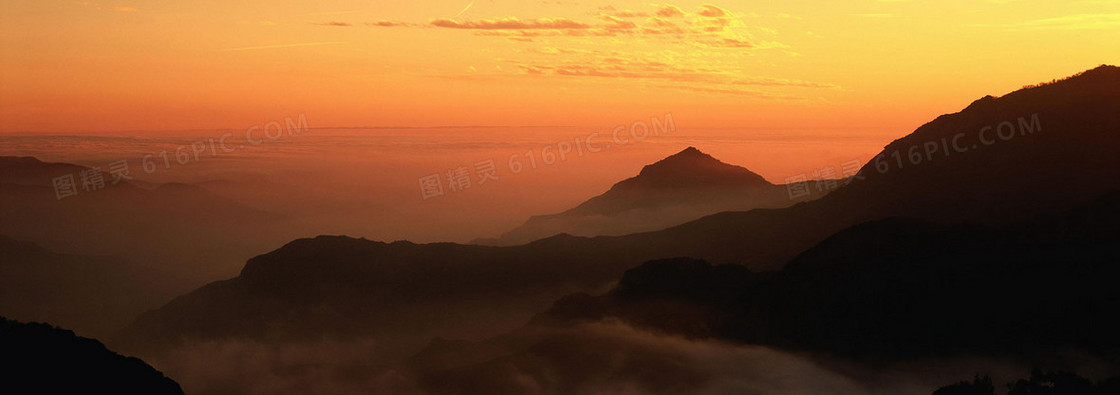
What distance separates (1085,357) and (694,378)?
7584cm

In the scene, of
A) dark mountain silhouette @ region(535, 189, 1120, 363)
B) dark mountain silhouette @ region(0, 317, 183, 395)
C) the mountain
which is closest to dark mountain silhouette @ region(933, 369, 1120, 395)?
the mountain

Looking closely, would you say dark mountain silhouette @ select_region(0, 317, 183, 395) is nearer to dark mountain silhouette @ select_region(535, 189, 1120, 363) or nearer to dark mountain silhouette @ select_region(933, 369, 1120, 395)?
dark mountain silhouette @ select_region(933, 369, 1120, 395)

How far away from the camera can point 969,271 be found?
183 meters

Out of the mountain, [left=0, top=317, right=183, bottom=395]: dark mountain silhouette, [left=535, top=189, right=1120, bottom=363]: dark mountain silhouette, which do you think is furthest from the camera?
the mountain

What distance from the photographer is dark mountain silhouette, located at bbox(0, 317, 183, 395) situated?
98.9 m

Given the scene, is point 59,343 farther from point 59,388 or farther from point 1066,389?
point 1066,389

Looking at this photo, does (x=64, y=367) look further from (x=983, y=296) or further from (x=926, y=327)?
(x=983, y=296)

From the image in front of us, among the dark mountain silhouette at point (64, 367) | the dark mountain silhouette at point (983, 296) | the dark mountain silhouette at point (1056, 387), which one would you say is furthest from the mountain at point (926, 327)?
the dark mountain silhouette at point (64, 367)

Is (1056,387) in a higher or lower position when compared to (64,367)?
lower

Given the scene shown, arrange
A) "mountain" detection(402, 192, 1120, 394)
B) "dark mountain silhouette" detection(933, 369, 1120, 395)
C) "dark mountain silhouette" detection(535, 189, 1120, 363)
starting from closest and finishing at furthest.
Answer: "dark mountain silhouette" detection(933, 369, 1120, 395) → "dark mountain silhouette" detection(535, 189, 1120, 363) → "mountain" detection(402, 192, 1120, 394)

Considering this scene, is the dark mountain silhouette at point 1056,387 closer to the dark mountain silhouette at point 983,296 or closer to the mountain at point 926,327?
the mountain at point 926,327

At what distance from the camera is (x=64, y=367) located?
339 ft

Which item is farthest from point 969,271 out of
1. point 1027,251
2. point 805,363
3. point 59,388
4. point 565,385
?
point 59,388

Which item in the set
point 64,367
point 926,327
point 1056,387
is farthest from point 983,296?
point 64,367
